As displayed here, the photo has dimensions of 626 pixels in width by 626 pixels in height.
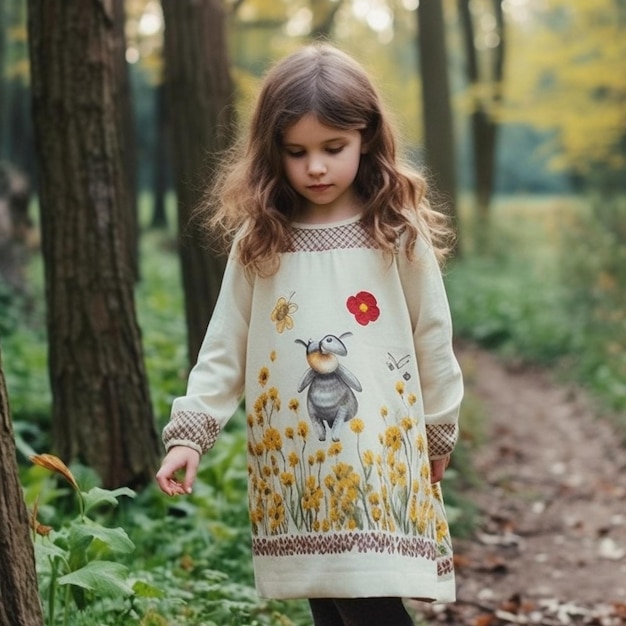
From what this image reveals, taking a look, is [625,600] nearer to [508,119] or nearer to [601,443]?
[601,443]

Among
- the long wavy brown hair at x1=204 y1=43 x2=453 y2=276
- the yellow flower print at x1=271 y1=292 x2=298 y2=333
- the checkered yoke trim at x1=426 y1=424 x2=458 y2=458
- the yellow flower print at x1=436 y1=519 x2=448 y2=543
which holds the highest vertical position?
the long wavy brown hair at x1=204 y1=43 x2=453 y2=276

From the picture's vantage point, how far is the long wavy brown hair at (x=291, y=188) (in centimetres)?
285

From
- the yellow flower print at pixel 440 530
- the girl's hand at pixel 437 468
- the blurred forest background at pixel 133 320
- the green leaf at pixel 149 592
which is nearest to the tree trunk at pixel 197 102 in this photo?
the blurred forest background at pixel 133 320

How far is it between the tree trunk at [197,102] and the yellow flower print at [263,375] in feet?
10.6

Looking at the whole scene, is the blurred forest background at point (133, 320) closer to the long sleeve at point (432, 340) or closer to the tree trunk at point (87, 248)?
the tree trunk at point (87, 248)

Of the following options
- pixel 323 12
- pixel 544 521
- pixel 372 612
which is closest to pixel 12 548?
pixel 372 612

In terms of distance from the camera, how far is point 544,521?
6352mm

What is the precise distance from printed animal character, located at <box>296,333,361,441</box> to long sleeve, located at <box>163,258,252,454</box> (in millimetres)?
246

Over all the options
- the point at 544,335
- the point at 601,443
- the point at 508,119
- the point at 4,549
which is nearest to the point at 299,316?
the point at 4,549

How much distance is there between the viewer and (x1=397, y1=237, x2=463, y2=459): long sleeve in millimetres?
2926

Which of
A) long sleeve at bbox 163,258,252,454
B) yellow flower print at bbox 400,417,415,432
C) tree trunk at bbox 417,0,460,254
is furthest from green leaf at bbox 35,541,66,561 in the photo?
tree trunk at bbox 417,0,460,254

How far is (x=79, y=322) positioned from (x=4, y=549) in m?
2.37

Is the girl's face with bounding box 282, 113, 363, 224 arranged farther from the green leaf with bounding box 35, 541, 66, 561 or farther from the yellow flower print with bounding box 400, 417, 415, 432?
the green leaf with bounding box 35, 541, 66, 561

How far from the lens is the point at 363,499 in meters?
2.73
